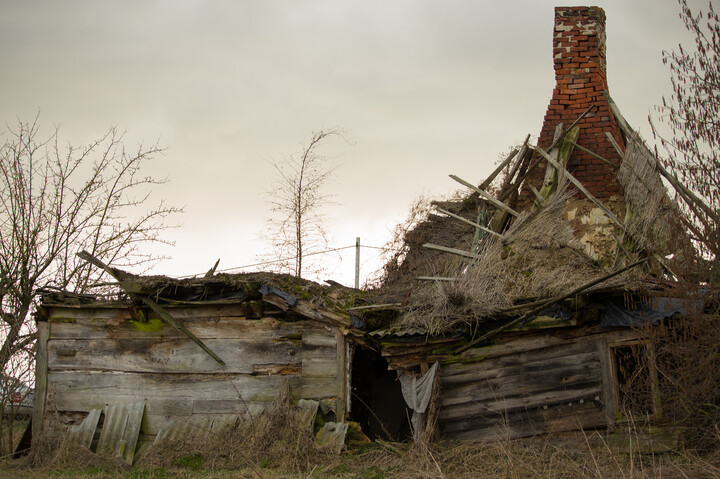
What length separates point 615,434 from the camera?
9719 mm

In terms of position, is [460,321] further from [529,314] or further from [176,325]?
[176,325]

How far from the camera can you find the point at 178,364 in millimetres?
12062

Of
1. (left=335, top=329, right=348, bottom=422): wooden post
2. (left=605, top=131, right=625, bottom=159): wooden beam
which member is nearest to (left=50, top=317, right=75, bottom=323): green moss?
(left=335, top=329, right=348, bottom=422): wooden post

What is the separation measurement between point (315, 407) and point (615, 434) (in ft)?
13.8

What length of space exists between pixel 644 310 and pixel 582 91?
5912mm

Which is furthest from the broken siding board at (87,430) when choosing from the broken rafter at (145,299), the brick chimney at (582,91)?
the brick chimney at (582,91)

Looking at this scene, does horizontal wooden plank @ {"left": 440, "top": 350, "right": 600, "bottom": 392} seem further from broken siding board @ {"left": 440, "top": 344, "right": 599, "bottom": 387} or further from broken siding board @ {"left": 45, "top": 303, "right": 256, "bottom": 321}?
broken siding board @ {"left": 45, "top": 303, "right": 256, "bottom": 321}

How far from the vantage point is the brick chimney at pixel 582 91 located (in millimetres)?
13469

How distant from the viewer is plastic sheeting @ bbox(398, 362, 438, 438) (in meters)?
10.6

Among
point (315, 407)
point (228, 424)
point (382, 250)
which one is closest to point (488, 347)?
point (315, 407)


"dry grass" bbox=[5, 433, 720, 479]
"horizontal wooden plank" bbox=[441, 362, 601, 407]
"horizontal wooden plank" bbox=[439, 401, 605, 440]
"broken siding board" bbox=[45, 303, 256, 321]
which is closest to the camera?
"dry grass" bbox=[5, 433, 720, 479]

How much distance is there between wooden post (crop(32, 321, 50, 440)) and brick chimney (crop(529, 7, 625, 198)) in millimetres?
8968

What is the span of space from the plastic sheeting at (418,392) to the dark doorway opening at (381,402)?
2.87 m

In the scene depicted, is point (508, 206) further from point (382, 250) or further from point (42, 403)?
point (42, 403)
